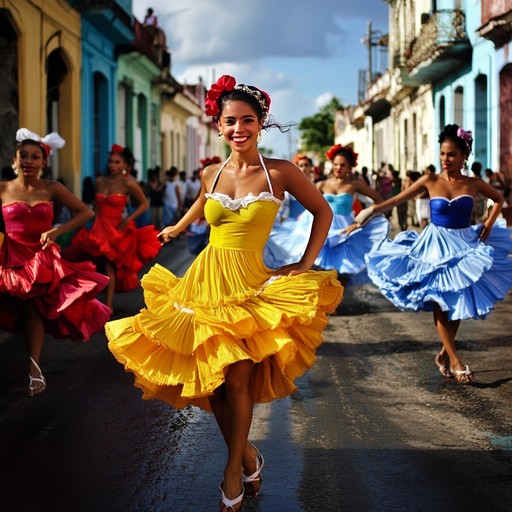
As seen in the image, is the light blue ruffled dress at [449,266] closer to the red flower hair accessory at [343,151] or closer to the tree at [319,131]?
the red flower hair accessory at [343,151]

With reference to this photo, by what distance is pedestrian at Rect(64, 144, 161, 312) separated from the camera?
35.9 feet

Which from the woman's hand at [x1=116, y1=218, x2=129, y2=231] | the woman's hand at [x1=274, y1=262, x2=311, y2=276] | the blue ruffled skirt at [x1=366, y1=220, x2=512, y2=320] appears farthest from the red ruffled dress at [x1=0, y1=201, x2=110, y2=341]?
the woman's hand at [x1=116, y1=218, x2=129, y2=231]

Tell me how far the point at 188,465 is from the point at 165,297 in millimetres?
1014

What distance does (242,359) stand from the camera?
4.44 m

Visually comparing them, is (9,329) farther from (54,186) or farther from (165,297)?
(165,297)

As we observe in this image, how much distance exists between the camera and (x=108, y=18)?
23.6 meters

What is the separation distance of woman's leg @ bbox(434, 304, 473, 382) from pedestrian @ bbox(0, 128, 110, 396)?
2.59 m

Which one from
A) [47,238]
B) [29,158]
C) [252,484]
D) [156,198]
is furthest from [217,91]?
[156,198]

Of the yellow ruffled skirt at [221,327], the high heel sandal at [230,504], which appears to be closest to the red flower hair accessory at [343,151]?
the yellow ruffled skirt at [221,327]

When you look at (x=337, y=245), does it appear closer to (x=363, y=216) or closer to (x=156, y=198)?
(x=363, y=216)

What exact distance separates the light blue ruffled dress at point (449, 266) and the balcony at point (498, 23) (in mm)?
14830

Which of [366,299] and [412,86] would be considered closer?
[366,299]

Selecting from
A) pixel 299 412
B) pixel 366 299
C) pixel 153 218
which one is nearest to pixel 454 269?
pixel 299 412

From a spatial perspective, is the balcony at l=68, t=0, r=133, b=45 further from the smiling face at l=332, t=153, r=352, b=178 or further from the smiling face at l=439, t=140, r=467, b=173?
the smiling face at l=439, t=140, r=467, b=173
